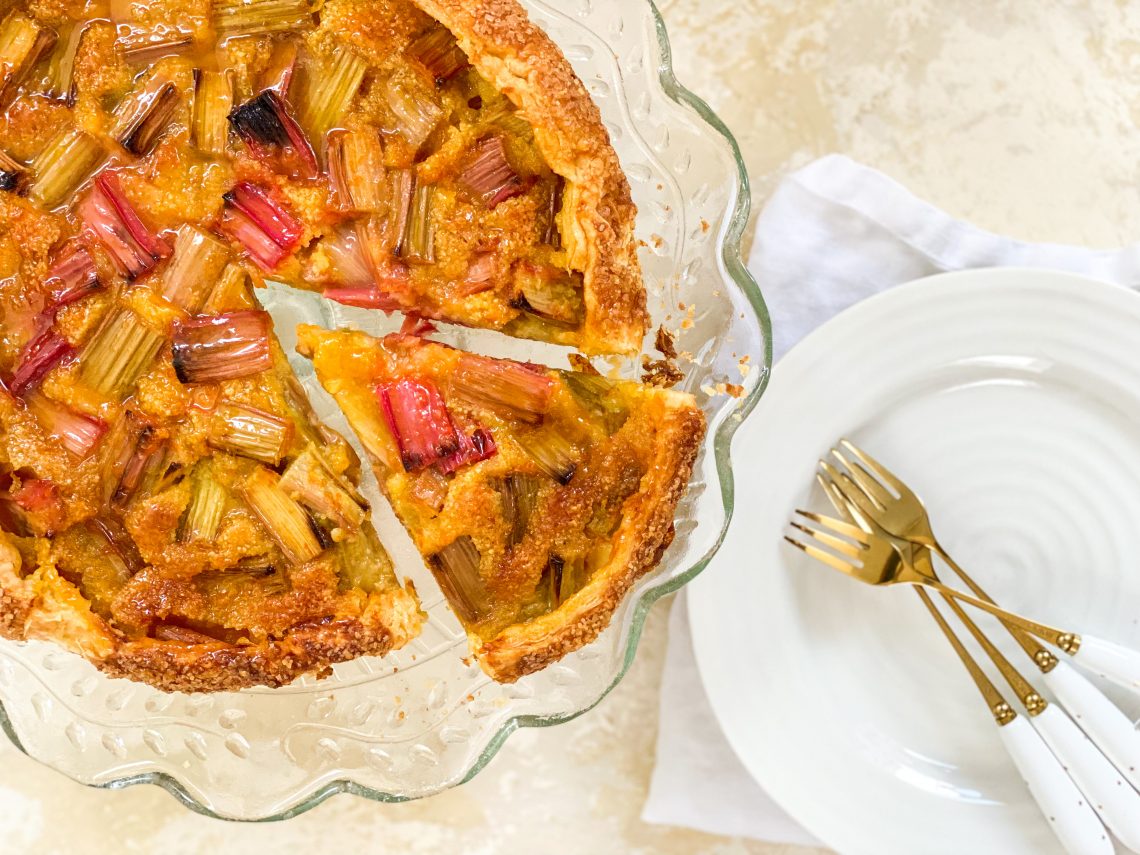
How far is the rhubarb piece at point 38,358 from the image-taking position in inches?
87.7

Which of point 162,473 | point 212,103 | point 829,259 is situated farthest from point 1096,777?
point 212,103

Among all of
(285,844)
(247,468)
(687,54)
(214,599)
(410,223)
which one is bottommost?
(285,844)

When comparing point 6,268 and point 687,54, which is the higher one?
point 687,54

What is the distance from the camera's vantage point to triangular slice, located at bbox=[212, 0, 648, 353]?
223cm

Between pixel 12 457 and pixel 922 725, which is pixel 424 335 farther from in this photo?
pixel 922 725

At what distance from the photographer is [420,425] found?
2.26 m

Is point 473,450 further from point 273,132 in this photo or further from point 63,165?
point 63,165

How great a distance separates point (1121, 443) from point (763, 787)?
124cm

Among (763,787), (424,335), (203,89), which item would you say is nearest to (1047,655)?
(763,787)

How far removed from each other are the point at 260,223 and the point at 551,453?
79cm

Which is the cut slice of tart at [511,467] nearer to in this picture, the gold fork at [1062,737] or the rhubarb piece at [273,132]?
the rhubarb piece at [273,132]

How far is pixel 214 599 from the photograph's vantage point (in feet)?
7.54

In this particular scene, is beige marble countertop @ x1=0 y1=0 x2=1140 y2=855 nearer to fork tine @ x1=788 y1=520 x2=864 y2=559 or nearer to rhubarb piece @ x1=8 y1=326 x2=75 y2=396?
fork tine @ x1=788 y1=520 x2=864 y2=559

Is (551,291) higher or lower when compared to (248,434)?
higher
